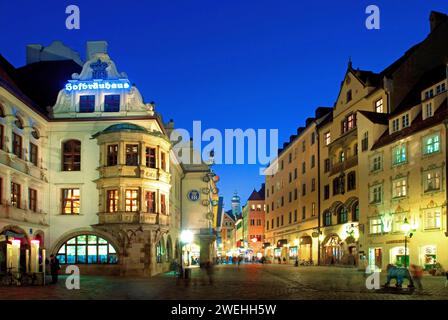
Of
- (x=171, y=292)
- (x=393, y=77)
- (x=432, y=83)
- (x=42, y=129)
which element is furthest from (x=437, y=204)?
(x=42, y=129)

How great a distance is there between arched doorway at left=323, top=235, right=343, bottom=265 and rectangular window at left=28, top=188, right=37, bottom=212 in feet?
111

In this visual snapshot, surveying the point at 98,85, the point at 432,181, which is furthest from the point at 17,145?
the point at 432,181

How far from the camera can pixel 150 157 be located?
41062 mm

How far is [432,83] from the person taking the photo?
142ft

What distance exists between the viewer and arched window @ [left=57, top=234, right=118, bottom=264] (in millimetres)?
40531

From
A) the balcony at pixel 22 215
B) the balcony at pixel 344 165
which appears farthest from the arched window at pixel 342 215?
the balcony at pixel 22 215

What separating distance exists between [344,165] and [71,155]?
2923cm

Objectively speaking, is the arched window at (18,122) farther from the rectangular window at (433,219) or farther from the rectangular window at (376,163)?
the rectangular window at (376,163)

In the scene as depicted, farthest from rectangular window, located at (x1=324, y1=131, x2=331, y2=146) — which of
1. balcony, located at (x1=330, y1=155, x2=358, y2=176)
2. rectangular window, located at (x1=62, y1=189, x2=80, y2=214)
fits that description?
rectangular window, located at (x1=62, y1=189, x2=80, y2=214)

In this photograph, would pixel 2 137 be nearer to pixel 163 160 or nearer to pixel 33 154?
pixel 33 154

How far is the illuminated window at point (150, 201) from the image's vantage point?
133ft

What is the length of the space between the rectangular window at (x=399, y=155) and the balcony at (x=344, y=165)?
9.73m

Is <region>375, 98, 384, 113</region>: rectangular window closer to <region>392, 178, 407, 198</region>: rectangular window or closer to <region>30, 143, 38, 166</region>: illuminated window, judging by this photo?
<region>392, 178, 407, 198</region>: rectangular window

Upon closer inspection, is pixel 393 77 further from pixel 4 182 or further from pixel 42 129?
pixel 4 182
